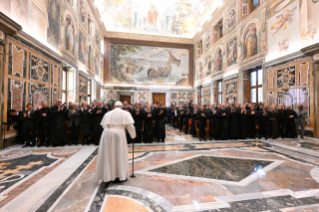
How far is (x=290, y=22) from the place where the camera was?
8820mm

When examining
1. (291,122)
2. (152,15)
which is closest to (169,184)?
(291,122)

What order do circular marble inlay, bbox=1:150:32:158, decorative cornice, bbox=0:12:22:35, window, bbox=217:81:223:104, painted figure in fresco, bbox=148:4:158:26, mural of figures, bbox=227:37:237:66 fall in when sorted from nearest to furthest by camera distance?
1. circular marble inlay, bbox=1:150:32:158
2. decorative cornice, bbox=0:12:22:35
3. mural of figures, bbox=227:37:237:66
4. window, bbox=217:81:223:104
5. painted figure in fresco, bbox=148:4:158:26

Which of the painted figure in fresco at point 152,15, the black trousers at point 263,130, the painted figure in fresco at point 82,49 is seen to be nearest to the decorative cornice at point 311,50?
the black trousers at point 263,130

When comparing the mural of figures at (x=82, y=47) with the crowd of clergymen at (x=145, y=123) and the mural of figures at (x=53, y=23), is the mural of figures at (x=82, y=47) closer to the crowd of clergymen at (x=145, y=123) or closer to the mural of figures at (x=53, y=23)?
the mural of figures at (x=53, y=23)

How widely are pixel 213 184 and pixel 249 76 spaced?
11.6m

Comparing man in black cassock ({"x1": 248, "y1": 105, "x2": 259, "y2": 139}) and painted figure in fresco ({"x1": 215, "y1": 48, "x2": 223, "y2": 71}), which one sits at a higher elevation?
painted figure in fresco ({"x1": 215, "y1": 48, "x2": 223, "y2": 71})

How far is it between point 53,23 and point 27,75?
11.7ft

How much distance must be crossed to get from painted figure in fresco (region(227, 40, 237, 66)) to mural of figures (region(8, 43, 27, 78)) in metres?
13.7

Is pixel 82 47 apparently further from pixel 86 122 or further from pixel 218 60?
pixel 218 60

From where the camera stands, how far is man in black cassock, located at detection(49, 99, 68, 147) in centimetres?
655

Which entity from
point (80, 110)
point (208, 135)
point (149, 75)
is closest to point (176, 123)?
point (208, 135)

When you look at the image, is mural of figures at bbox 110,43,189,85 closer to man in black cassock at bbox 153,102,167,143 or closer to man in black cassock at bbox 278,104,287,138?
man in black cassock at bbox 153,102,167,143

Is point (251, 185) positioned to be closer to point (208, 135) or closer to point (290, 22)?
point (208, 135)

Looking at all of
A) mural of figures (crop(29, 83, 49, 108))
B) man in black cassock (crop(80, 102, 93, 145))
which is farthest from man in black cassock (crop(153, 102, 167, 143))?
mural of figures (crop(29, 83, 49, 108))
